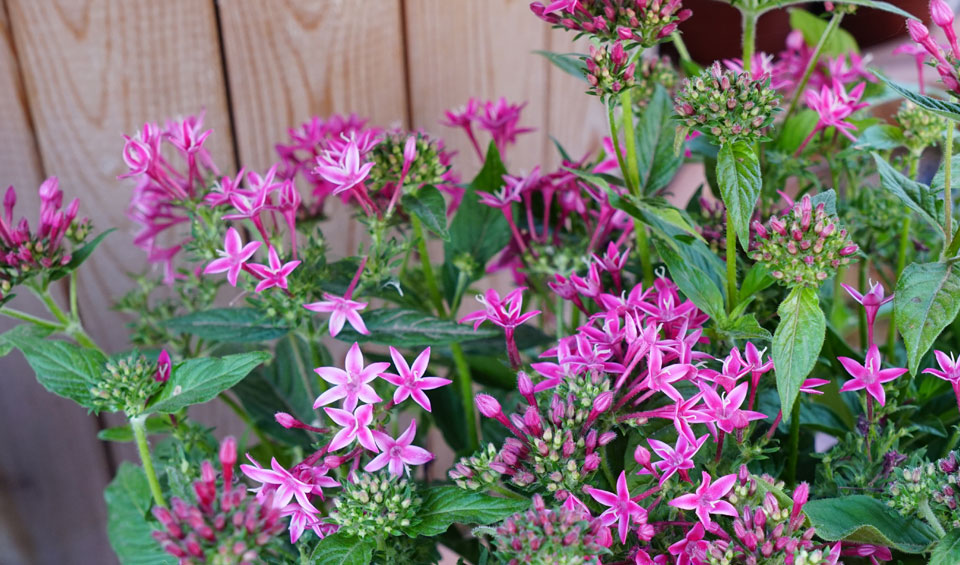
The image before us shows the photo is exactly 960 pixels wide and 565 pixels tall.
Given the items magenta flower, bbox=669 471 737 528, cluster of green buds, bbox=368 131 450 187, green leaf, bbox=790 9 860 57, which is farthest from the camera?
green leaf, bbox=790 9 860 57

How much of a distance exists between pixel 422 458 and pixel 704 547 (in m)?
0.21

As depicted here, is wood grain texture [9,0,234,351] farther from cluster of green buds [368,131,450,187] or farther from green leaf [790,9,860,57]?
green leaf [790,9,860,57]

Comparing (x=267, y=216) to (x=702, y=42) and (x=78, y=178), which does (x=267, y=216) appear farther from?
(x=702, y=42)

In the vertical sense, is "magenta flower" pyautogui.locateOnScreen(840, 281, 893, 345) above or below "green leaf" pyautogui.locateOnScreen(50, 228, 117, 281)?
below

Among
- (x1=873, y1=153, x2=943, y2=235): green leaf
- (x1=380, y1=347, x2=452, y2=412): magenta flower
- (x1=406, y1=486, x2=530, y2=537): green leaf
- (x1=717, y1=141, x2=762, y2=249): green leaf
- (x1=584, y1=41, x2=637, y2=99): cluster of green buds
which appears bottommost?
(x1=406, y1=486, x2=530, y2=537): green leaf

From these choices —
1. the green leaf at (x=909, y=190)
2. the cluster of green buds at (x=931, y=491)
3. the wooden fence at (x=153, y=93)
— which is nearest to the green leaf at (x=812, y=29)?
the wooden fence at (x=153, y=93)

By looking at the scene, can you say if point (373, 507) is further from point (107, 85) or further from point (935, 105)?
point (107, 85)

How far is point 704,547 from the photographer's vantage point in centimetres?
48

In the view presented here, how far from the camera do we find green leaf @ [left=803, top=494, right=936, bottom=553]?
1.61 ft

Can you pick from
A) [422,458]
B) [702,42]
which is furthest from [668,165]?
[702,42]

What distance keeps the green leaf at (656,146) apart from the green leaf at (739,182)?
0.50 feet

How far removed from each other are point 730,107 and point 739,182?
0.06 metres

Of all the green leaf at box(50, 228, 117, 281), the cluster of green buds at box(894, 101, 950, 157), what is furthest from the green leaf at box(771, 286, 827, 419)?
the green leaf at box(50, 228, 117, 281)

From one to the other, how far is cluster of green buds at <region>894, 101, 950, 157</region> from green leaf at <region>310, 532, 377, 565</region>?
0.65m
